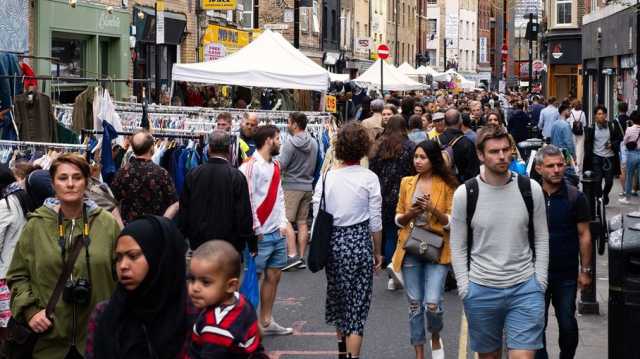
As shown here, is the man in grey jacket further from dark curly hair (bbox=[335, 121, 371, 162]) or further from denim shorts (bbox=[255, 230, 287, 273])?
dark curly hair (bbox=[335, 121, 371, 162])

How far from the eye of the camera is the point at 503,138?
6.46m

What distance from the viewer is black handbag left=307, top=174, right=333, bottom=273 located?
787 cm

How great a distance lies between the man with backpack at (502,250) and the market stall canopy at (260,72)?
12.8 m

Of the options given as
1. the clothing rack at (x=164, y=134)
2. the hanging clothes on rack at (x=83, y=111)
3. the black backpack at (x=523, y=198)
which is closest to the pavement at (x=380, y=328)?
the clothing rack at (x=164, y=134)

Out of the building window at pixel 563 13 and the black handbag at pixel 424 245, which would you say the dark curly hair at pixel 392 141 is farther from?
the building window at pixel 563 13

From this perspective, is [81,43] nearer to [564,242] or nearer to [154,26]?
[154,26]

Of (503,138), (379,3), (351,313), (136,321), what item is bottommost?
(351,313)

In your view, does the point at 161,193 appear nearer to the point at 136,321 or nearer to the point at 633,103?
the point at 136,321

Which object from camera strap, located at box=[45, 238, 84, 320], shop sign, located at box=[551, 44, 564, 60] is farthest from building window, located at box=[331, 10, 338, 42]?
camera strap, located at box=[45, 238, 84, 320]

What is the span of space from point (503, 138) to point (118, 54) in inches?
743

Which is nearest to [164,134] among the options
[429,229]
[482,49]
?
[429,229]

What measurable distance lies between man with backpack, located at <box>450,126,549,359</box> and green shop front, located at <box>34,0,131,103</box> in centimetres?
1336

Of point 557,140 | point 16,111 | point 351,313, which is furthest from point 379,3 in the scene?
point 351,313

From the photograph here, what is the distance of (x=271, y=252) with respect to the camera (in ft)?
31.1
